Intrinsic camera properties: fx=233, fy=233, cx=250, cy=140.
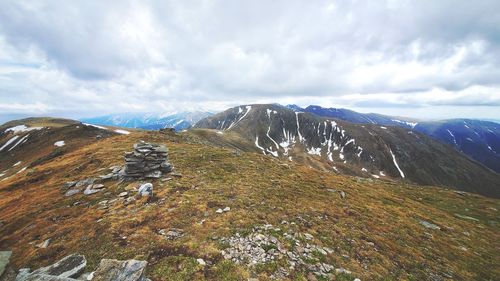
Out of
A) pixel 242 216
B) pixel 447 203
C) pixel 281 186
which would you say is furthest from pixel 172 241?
pixel 447 203

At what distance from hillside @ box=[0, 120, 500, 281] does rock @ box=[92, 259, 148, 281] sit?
1.47 m

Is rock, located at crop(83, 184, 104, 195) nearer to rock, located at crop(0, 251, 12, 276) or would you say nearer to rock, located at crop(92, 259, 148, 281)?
rock, located at crop(0, 251, 12, 276)

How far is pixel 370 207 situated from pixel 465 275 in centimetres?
1143

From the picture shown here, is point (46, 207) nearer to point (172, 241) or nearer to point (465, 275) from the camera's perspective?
point (172, 241)

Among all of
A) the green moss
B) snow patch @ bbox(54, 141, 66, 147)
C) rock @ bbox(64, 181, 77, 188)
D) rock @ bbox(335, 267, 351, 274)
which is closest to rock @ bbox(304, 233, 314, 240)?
rock @ bbox(335, 267, 351, 274)

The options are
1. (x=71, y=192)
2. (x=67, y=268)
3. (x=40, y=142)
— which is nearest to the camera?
(x=67, y=268)

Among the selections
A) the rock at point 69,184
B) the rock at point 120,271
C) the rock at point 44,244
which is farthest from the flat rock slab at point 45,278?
the rock at point 69,184

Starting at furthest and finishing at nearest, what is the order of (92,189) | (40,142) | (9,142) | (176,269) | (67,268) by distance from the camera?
(9,142), (40,142), (92,189), (176,269), (67,268)

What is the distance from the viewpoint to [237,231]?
16.2m

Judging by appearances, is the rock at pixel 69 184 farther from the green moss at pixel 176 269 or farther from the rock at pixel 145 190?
the green moss at pixel 176 269

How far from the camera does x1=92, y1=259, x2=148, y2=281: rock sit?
1012 centimetres

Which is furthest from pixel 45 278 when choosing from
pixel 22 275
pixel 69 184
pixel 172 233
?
pixel 69 184

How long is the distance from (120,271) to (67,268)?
3922 millimetres

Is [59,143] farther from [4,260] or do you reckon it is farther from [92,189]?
[4,260]
